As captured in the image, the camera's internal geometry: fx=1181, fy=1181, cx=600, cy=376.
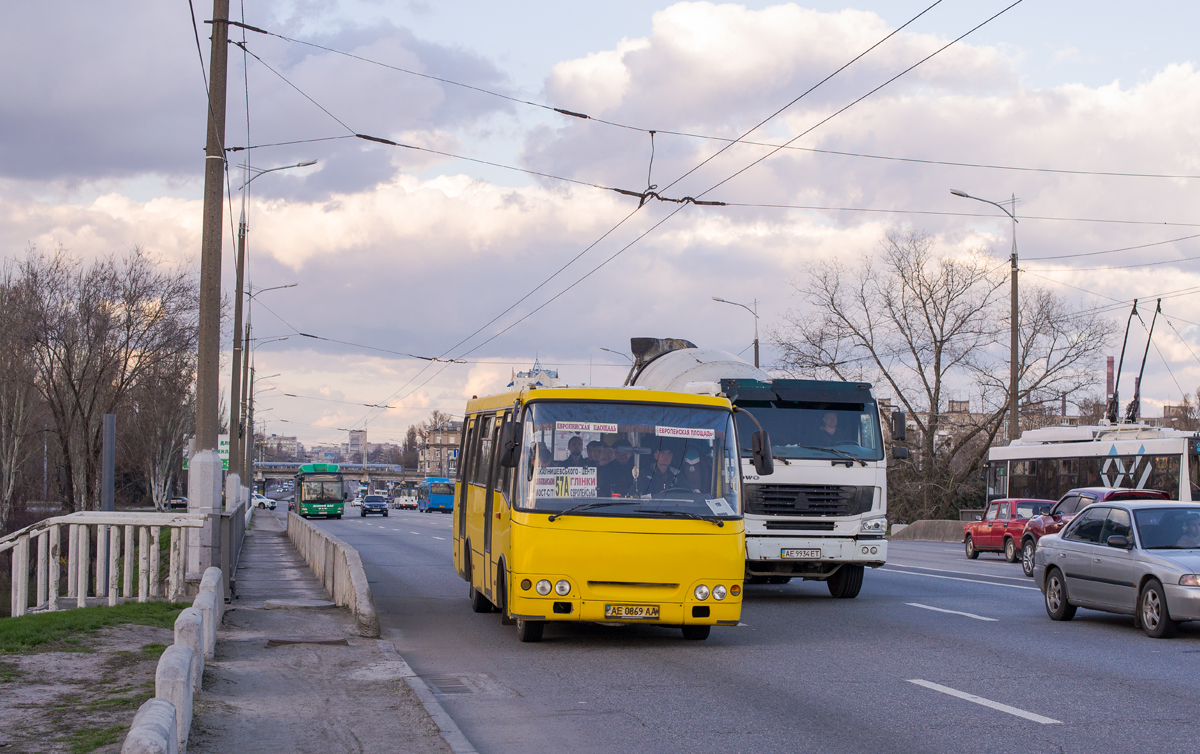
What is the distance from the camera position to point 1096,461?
28.8 meters

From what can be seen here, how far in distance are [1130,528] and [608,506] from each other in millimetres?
5828

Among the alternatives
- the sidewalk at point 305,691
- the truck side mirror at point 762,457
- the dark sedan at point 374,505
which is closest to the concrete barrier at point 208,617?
the sidewalk at point 305,691

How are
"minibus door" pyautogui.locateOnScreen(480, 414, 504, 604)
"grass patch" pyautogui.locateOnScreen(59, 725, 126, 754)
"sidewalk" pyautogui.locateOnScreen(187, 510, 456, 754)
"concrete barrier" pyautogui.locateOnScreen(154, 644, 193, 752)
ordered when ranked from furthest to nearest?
"minibus door" pyautogui.locateOnScreen(480, 414, 504, 604)
"sidewalk" pyautogui.locateOnScreen(187, 510, 456, 754)
"grass patch" pyautogui.locateOnScreen(59, 725, 126, 754)
"concrete barrier" pyautogui.locateOnScreen(154, 644, 193, 752)

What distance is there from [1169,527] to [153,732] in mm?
10790

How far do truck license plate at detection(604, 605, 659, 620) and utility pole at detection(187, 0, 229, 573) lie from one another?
17.4 ft

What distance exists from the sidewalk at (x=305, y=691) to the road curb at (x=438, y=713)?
0.10ft

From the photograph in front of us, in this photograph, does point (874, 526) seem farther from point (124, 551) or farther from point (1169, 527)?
point (124, 551)

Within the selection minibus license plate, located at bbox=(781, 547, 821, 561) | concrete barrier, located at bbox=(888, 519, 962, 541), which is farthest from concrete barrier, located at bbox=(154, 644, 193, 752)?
concrete barrier, located at bbox=(888, 519, 962, 541)

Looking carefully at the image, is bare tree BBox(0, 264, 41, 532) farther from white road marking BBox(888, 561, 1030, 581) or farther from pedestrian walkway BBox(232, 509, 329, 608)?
white road marking BBox(888, 561, 1030, 581)

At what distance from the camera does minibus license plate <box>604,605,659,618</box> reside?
10344 mm

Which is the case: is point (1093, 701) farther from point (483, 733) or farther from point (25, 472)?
point (25, 472)

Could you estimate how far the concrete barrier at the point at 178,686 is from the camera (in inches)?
234

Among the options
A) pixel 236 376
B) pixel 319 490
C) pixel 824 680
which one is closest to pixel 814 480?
pixel 824 680

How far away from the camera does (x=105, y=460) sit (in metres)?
14.7
